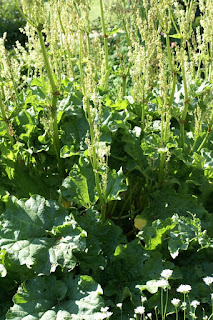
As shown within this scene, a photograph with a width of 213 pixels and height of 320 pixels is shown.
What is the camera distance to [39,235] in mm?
2363

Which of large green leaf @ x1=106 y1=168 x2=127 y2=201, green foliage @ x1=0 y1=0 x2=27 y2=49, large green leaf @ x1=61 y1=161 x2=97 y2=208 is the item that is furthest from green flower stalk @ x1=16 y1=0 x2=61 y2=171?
green foliage @ x1=0 y1=0 x2=27 y2=49

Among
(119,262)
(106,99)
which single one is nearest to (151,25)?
(106,99)

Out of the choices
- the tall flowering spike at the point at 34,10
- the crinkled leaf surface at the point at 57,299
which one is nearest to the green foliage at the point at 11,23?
the tall flowering spike at the point at 34,10

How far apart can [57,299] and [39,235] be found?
328 mm

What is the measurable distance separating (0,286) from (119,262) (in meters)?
0.65

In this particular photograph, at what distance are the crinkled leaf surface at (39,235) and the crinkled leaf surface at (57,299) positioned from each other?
0.09 metres

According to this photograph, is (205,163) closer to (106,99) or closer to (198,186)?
(198,186)

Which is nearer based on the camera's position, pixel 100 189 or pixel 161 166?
pixel 100 189

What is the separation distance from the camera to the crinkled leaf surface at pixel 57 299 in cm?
215

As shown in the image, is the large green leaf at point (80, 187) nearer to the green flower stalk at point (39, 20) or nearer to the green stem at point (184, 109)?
the green flower stalk at point (39, 20)

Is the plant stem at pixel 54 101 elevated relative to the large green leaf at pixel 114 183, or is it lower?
elevated

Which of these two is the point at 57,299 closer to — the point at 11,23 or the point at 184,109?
the point at 184,109

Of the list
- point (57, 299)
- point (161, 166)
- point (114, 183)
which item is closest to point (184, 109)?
point (161, 166)

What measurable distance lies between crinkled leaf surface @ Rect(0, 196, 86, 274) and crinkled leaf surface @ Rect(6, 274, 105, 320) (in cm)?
9
